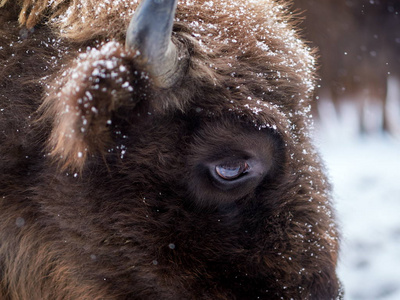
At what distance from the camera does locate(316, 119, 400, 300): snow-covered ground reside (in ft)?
15.3

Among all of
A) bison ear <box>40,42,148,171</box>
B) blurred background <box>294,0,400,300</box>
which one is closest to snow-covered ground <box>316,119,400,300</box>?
blurred background <box>294,0,400,300</box>

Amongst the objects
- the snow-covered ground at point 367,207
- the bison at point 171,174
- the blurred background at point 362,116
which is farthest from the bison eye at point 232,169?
the blurred background at point 362,116

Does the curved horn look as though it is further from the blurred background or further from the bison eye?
the blurred background

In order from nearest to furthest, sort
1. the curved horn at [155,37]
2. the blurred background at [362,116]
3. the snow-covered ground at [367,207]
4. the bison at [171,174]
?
the curved horn at [155,37] → the bison at [171,174] → the snow-covered ground at [367,207] → the blurred background at [362,116]

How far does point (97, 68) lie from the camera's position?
5.66 feet

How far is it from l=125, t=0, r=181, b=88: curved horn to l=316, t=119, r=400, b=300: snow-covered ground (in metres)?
2.65

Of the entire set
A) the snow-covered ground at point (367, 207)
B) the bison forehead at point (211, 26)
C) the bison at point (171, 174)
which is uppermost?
the bison forehead at point (211, 26)

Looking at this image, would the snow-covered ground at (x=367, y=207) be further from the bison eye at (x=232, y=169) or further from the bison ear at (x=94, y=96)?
the bison ear at (x=94, y=96)

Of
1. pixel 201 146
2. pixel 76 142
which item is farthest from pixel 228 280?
pixel 76 142

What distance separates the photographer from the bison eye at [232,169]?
6.95ft

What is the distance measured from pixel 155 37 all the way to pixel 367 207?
172 inches

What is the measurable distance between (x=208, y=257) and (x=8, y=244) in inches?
36.8

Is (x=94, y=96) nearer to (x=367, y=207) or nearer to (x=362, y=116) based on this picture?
(x=367, y=207)

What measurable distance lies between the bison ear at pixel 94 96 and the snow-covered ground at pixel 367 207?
9.20 ft
